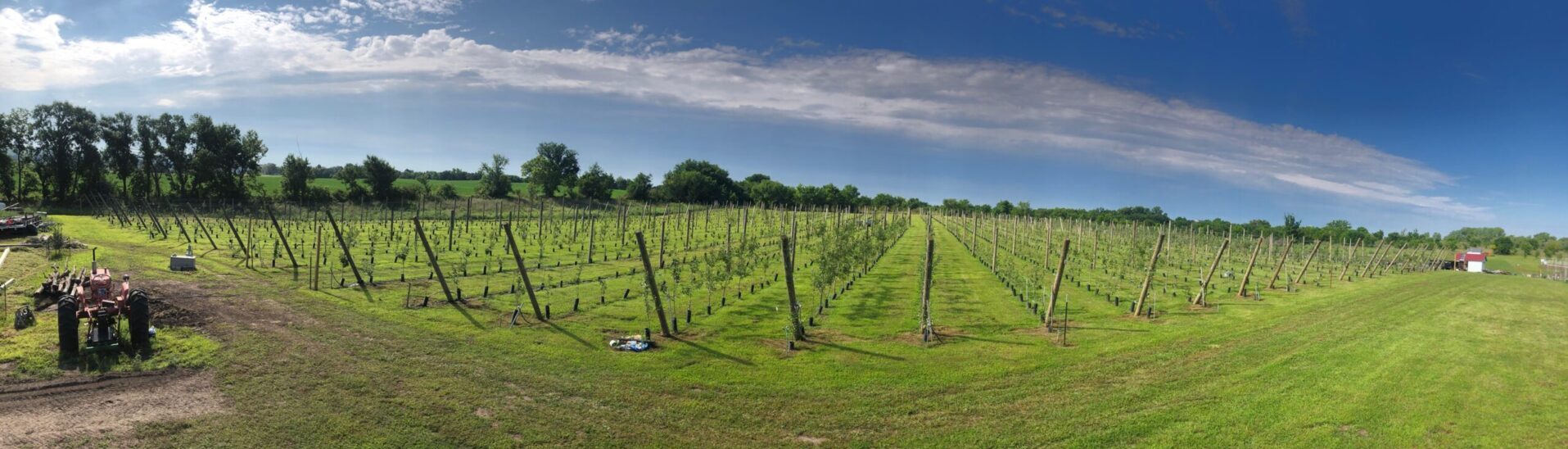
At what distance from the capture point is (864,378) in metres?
12.9

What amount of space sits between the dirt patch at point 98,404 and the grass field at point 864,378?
445 mm

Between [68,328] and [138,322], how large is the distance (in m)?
0.99

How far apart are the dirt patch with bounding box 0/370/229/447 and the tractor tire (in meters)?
1.84

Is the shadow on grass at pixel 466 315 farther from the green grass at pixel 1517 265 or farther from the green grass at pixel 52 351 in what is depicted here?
the green grass at pixel 1517 265

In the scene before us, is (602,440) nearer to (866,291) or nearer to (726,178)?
(866,291)

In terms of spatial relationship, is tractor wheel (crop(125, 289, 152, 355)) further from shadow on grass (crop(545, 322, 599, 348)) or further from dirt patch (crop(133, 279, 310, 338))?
shadow on grass (crop(545, 322, 599, 348))

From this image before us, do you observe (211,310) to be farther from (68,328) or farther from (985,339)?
(985,339)

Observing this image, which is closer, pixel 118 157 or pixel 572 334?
pixel 572 334

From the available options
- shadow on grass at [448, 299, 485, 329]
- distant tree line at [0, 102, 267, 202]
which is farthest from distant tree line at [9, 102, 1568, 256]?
shadow on grass at [448, 299, 485, 329]

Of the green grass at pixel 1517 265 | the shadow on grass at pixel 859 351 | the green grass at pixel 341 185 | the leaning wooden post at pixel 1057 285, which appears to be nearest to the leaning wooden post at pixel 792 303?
the shadow on grass at pixel 859 351

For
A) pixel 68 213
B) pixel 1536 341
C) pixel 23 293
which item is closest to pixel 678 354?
pixel 23 293

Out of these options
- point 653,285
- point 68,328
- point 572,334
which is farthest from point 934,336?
point 68,328

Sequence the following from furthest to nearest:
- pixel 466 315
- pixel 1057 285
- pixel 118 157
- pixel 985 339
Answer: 1. pixel 118 157
2. pixel 466 315
3. pixel 1057 285
4. pixel 985 339

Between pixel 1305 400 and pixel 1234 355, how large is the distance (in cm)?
356
